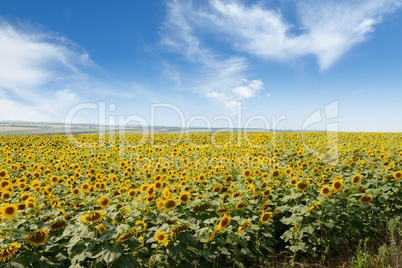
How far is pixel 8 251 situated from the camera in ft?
9.47

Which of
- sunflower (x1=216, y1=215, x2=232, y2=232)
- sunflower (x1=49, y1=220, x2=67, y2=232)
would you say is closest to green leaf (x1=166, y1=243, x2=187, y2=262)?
sunflower (x1=216, y1=215, x2=232, y2=232)

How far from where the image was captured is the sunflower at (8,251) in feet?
9.32

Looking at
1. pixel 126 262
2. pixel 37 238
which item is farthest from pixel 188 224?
pixel 37 238

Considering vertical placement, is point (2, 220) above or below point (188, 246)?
above

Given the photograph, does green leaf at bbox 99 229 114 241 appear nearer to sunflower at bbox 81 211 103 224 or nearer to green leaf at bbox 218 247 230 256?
sunflower at bbox 81 211 103 224

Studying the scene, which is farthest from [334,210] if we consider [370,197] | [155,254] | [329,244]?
[155,254]

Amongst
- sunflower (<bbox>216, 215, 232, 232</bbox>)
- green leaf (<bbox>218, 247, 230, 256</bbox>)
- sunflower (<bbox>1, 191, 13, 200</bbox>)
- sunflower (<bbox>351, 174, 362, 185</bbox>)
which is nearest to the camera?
sunflower (<bbox>216, 215, 232, 232</bbox>)

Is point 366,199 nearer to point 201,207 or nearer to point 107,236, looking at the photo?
point 201,207

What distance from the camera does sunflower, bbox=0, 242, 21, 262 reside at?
9.32ft

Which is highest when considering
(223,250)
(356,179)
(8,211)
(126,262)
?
(356,179)

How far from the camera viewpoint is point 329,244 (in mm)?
4574

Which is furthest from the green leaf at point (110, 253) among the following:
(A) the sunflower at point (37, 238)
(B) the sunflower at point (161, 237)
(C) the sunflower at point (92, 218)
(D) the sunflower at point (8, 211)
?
(D) the sunflower at point (8, 211)

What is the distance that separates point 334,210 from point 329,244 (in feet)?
2.60

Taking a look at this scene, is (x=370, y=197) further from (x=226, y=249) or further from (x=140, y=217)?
(x=140, y=217)
